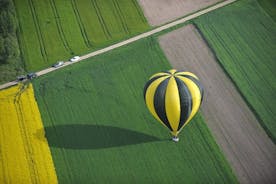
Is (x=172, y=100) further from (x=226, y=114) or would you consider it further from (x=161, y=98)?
(x=226, y=114)

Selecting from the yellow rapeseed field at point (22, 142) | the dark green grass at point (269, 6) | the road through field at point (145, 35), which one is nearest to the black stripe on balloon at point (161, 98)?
the yellow rapeseed field at point (22, 142)

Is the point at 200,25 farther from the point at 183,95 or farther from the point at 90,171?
the point at 90,171

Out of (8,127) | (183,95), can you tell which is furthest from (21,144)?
(183,95)

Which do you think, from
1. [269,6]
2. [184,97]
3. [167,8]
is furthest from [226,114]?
[269,6]

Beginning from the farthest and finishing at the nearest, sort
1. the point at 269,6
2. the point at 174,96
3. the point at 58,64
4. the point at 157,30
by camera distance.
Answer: the point at 269,6, the point at 157,30, the point at 58,64, the point at 174,96

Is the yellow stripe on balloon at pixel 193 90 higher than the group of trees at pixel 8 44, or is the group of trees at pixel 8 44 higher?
the group of trees at pixel 8 44

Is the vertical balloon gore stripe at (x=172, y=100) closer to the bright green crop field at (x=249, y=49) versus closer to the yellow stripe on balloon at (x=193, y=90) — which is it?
the yellow stripe on balloon at (x=193, y=90)

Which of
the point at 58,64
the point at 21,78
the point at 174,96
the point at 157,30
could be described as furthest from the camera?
the point at 157,30
